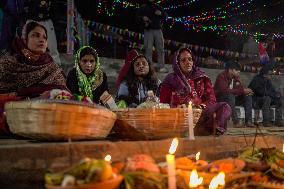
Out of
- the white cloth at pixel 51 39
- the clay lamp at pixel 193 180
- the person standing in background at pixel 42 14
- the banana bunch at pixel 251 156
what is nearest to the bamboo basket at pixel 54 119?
the clay lamp at pixel 193 180

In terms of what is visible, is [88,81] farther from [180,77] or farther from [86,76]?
[180,77]

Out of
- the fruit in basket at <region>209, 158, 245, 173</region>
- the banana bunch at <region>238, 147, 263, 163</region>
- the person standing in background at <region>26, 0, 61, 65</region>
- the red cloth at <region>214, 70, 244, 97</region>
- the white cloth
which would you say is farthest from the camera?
the red cloth at <region>214, 70, 244, 97</region>

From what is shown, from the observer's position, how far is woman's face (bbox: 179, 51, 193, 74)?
16.5 ft

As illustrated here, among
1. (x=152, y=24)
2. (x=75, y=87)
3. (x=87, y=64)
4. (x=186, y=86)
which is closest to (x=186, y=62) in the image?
(x=186, y=86)

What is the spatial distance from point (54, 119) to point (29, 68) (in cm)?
175

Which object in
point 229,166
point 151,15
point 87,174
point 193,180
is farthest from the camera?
point 151,15

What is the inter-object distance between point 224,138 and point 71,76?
2.51m

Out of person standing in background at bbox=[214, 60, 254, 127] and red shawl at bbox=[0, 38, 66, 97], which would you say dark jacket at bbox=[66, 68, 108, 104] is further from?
person standing in background at bbox=[214, 60, 254, 127]

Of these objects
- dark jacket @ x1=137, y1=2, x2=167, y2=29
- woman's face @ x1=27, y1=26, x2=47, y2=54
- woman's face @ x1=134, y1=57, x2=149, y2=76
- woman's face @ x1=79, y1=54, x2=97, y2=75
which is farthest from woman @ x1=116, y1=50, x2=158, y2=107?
dark jacket @ x1=137, y1=2, x2=167, y2=29

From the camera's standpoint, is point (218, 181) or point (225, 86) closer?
point (218, 181)

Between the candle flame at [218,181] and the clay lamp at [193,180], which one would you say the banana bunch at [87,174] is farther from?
the candle flame at [218,181]

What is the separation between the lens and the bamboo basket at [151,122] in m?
3.24

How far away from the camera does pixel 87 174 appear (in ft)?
6.26

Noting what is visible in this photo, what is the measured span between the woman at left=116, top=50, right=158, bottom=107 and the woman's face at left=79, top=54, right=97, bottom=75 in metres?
0.63
